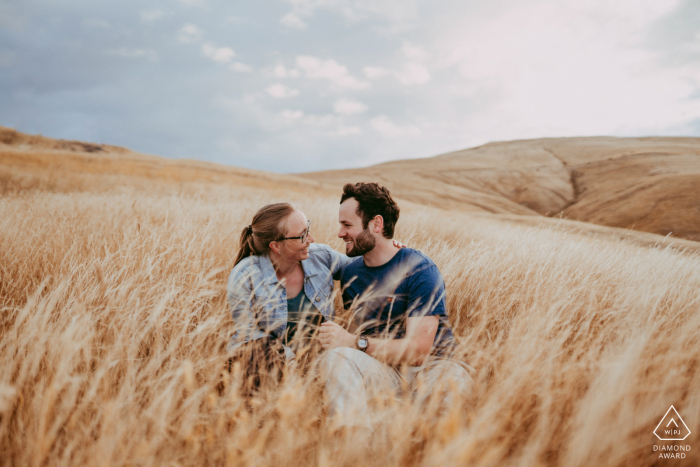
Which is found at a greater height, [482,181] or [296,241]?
[482,181]

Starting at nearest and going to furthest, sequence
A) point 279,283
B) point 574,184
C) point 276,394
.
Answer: point 276,394 < point 279,283 < point 574,184

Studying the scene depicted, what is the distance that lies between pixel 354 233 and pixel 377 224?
0.74 ft

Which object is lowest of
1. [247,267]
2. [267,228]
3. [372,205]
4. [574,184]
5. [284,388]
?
[284,388]

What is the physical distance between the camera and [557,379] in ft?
6.21

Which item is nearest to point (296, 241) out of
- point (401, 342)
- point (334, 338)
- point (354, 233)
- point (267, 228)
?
point (267, 228)

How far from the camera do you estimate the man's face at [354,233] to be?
288cm

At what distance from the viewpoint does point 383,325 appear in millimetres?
2740

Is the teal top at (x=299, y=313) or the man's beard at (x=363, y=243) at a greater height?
the man's beard at (x=363, y=243)

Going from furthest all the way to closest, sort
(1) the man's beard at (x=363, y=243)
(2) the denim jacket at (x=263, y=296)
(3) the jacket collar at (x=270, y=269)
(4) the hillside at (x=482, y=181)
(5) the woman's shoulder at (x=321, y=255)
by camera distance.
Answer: (4) the hillside at (x=482, y=181) < (5) the woman's shoulder at (x=321, y=255) < (1) the man's beard at (x=363, y=243) < (3) the jacket collar at (x=270, y=269) < (2) the denim jacket at (x=263, y=296)

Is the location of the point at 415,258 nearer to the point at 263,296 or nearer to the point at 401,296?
the point at 401,296

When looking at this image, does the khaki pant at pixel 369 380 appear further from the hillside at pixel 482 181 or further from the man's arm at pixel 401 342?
the hillside at pixel 482 181

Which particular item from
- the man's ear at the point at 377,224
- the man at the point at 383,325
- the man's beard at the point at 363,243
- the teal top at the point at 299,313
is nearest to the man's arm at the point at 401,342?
the man at the point at 383,325

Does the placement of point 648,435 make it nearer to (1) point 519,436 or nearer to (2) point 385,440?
(1) point 519,436

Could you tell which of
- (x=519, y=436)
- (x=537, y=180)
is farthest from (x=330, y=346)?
(x=537, y=180)
